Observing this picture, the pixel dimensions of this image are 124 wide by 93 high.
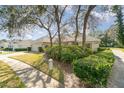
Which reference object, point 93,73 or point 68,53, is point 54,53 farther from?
point 93,73

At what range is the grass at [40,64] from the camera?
5.87 m

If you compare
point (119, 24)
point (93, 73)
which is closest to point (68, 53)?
point (119, 24)

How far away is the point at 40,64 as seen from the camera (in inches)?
267

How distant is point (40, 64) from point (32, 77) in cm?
126

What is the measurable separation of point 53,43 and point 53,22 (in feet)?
3.93

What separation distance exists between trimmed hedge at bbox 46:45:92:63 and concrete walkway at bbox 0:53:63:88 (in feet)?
4.50

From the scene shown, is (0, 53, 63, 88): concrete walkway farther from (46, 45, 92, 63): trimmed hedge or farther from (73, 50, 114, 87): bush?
(46, 45, 92, 63): trimmed hedge

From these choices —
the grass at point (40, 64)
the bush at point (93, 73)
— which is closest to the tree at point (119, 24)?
the bush at point (93, 73)

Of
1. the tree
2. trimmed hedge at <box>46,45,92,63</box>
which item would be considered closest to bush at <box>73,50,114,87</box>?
the tree

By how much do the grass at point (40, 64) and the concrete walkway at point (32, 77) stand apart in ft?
0.62

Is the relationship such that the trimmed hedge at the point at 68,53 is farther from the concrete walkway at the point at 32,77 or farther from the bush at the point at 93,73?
the bush at the point at 93,73

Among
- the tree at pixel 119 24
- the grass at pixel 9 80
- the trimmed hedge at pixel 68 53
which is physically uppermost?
the tree at pixel 119 24

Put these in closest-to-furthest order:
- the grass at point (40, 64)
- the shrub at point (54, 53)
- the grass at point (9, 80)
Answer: the grass at point (9, 80) → the grass at point (40, 64) → the shrub at point (54, 53)

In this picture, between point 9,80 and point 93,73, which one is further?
point 9,80
